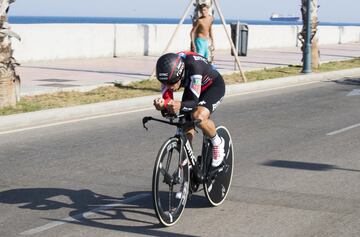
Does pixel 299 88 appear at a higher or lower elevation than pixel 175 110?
lower

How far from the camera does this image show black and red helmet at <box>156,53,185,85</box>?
253 inches

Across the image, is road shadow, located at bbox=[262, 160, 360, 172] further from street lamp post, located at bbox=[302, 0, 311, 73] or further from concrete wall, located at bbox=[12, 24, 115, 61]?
concrete wall, located at bbox=[12, 24, 115, 61]

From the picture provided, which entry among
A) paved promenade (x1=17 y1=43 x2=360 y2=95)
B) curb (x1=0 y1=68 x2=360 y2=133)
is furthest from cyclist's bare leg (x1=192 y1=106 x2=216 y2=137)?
paved promenade (x1=17 y1=43 x2=360 y2=95)

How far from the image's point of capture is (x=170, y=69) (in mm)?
6434

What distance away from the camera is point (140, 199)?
7805mm

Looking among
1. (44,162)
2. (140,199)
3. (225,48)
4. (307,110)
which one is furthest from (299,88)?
(225,48)

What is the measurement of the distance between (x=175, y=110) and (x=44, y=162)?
12.2 ft

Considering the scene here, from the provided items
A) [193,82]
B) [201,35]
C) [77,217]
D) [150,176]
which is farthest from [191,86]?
[201,35]

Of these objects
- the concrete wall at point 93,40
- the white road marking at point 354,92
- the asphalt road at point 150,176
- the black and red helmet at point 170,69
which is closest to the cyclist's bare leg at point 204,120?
the black and red helmet at point 170,69

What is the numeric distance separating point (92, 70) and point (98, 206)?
606 inches

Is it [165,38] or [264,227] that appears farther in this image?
[165,38]

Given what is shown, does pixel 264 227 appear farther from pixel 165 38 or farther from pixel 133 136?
pixel 165 38

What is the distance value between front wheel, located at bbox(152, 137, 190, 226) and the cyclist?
32 centimetres

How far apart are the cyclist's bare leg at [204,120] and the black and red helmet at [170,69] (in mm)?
447
